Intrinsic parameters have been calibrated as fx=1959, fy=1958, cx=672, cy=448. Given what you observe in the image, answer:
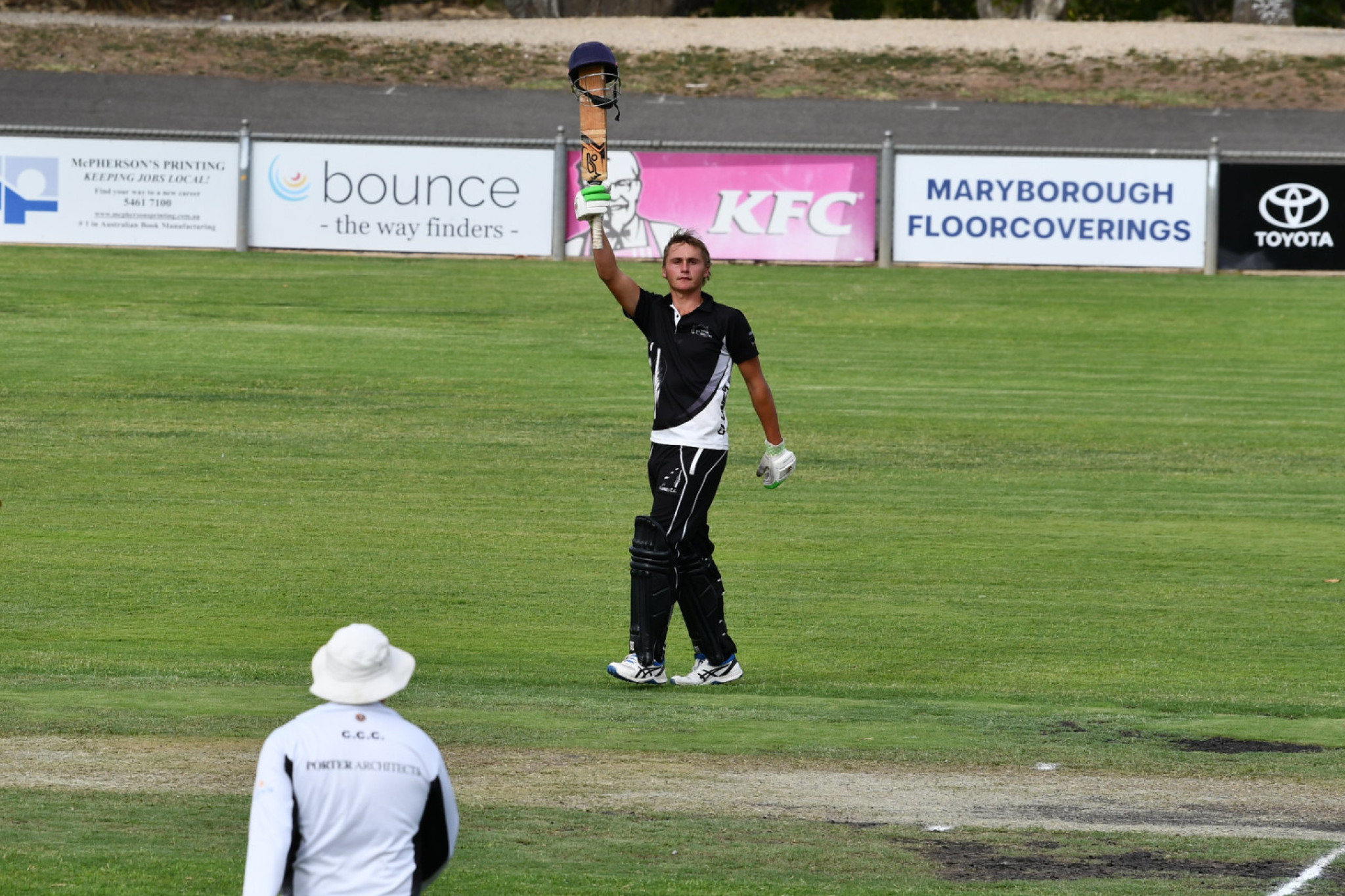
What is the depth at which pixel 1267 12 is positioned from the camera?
61000mm

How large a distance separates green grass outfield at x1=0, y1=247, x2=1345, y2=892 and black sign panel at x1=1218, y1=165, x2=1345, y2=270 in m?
0.65

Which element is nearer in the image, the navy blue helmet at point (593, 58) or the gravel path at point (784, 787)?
the gravel path at point (784, 787)

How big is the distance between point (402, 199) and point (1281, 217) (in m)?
13.9

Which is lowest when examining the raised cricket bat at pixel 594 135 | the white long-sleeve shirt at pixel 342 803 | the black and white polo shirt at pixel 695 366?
the white long-sleeve shirt at pixel 342 803

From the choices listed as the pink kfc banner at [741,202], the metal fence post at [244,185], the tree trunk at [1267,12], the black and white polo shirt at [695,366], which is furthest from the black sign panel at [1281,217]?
the tree trunk at [1267,12]

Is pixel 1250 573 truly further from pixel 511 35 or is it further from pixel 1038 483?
pixel 511 35

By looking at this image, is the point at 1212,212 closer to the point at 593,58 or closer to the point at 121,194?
the point at 121,194

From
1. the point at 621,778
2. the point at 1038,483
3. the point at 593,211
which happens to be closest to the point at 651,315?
the point at 593,211

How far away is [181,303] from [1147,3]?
150ft

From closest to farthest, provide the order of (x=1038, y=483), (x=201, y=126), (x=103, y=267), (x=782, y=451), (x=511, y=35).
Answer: (x=782, y=451)
(x=1038, y=483)
(x=103, y=267)
(x=201, y=126)
(x=511, y=35)

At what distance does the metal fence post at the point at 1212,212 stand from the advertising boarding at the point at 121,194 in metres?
15.1

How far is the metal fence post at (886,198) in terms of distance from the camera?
100 ft

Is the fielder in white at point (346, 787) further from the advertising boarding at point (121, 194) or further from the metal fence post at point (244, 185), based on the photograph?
the advertising boarding at point (121, 194)

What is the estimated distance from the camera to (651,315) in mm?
9789
